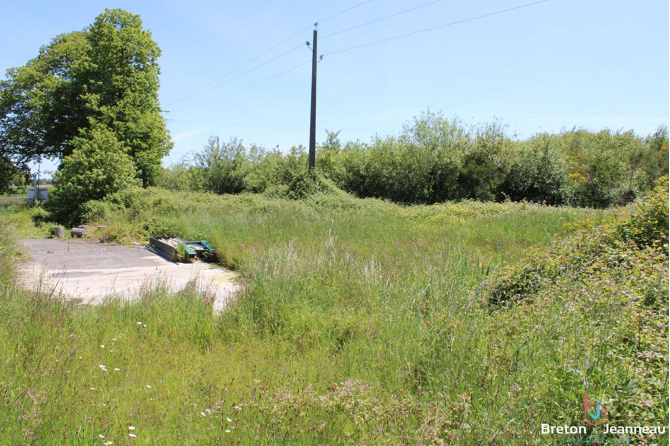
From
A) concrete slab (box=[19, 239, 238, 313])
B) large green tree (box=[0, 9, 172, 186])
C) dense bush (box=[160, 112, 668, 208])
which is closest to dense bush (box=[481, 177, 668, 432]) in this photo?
concrete slab (box=[19, 239, 238, 313])

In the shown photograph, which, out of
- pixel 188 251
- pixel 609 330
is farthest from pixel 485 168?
pixel 609 330

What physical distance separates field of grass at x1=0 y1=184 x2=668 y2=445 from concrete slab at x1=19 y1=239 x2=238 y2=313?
1.59m

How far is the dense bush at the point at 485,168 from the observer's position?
80.7ft

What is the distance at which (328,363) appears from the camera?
390 centimetres

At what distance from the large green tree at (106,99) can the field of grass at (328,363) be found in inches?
907

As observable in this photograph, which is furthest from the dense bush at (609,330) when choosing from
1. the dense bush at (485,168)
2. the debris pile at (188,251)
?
the dense bush at (485,168)

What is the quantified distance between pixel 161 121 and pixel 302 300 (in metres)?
26.9

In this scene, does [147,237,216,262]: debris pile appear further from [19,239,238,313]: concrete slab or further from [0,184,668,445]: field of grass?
[0,184,668,445]: field of grass

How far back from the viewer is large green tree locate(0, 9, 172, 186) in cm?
2677

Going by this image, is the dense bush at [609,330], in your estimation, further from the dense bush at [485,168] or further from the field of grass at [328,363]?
the dense bush at [485,168]

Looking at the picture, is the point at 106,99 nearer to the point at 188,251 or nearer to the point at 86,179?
the point at 86,179

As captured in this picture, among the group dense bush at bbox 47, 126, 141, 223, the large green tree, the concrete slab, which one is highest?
the large green tree

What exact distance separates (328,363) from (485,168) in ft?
78.0

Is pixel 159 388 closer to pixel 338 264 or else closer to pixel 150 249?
pixel 338 264
